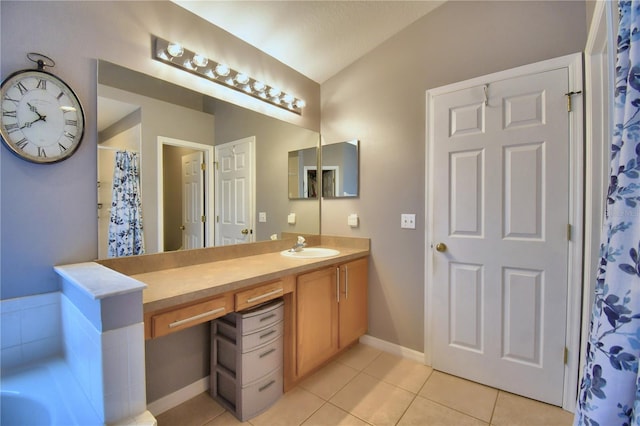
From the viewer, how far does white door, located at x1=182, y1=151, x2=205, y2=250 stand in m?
1.78

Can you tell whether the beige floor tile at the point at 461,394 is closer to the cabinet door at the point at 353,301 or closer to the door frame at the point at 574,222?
the door frame at the point at 574,222

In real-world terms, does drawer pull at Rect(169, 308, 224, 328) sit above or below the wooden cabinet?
above

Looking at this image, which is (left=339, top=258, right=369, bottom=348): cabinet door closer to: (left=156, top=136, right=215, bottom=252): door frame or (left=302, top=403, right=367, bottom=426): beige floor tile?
(left=302, top=403, right=367, bottom=426): beige floor tile

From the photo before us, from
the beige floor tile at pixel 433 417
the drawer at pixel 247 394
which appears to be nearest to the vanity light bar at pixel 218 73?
the drawer at pixel 247 394

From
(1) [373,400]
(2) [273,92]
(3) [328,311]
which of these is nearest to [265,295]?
(3) [328,311]

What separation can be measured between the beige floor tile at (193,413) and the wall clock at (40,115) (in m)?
1.49

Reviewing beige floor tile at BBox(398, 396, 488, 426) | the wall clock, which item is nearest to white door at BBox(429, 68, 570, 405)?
beige floor tile at BBox(398, 396, 488, 426)

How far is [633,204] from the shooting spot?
614mm

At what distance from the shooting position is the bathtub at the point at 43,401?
98cm

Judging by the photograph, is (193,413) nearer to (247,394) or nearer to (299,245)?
(247,394)

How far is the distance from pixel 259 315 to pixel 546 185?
1.89 metres

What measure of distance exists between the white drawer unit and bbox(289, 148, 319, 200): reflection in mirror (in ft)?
3.63

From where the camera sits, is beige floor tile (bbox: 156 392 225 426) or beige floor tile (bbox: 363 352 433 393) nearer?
beige floor tile (bbox: 156 392 225 426)

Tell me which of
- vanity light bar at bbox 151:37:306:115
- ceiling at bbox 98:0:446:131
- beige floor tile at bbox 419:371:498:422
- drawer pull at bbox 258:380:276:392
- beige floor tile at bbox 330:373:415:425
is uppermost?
ceiling at bbox 98:0:446:131
